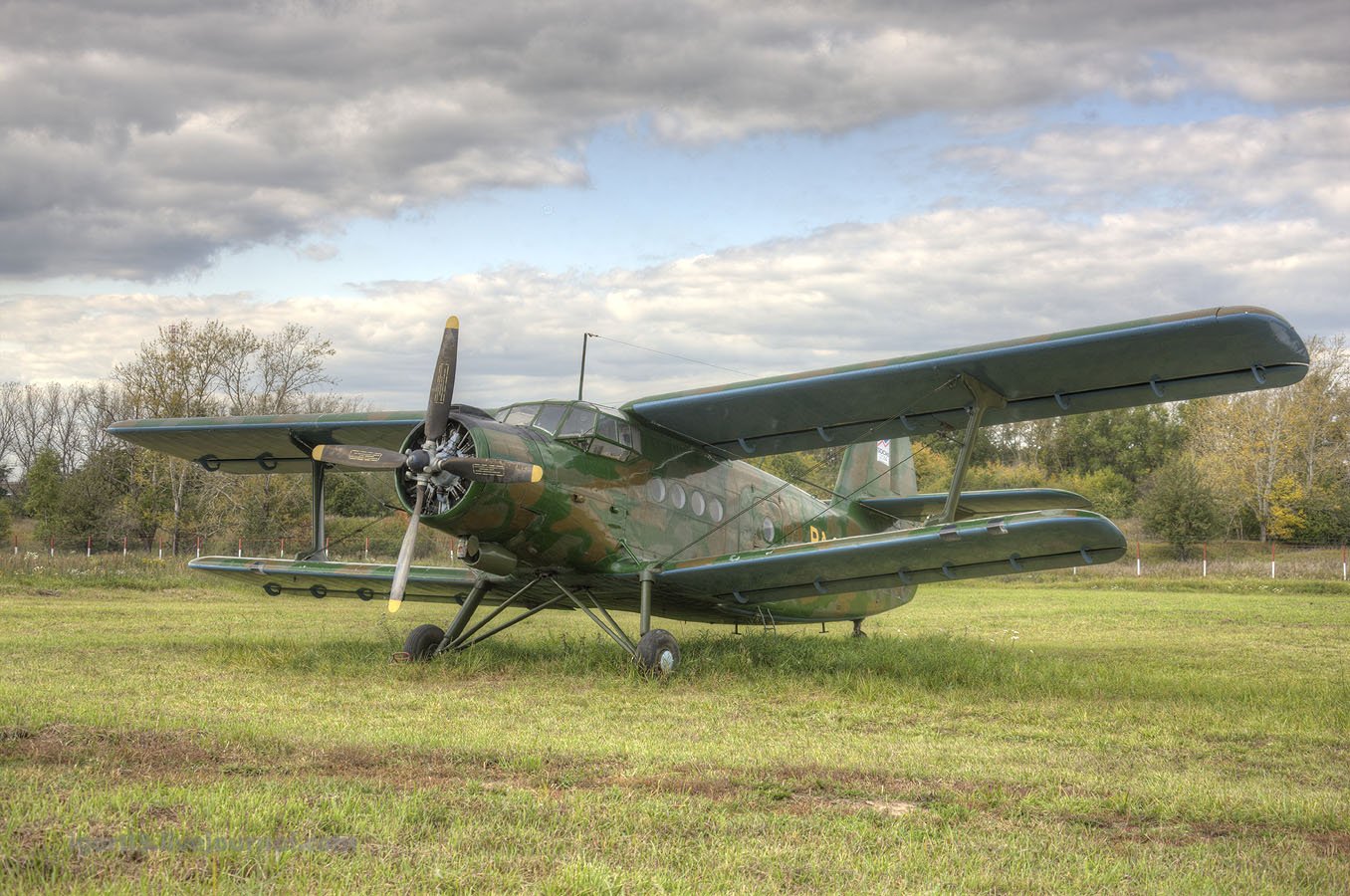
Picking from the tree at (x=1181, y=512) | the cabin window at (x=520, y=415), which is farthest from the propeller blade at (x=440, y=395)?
the tree at (x=1181, y=512)

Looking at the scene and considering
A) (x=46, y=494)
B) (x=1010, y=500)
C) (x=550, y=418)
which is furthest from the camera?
(x=46, y=494)

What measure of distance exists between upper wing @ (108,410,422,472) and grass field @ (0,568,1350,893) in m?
2.56

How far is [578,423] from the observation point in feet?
38.3

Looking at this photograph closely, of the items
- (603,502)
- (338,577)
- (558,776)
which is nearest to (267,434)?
(338,577)

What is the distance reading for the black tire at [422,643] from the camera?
11867 mm

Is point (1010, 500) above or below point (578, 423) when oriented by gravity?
below

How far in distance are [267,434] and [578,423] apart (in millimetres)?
4667

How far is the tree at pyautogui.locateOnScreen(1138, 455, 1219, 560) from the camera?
5134 cm

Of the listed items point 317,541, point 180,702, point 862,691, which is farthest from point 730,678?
point 317,541

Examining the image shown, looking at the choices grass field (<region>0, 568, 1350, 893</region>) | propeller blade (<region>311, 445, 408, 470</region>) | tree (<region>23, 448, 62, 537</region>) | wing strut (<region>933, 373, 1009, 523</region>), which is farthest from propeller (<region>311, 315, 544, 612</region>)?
tree (<region>23, 448, 62, 537</region>)

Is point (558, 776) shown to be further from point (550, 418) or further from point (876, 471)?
point (876, 471)

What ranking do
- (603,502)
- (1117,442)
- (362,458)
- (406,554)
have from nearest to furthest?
(406,554) < (362,458) < (603,502) < (1117,442)

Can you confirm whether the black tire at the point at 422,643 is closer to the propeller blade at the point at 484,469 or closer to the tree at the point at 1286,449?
the propeller blade at the point at 484,469

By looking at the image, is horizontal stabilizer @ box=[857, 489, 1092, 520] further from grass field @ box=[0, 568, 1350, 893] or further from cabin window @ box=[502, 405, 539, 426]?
cabin window @ box=[502, 405, 539, 426]
